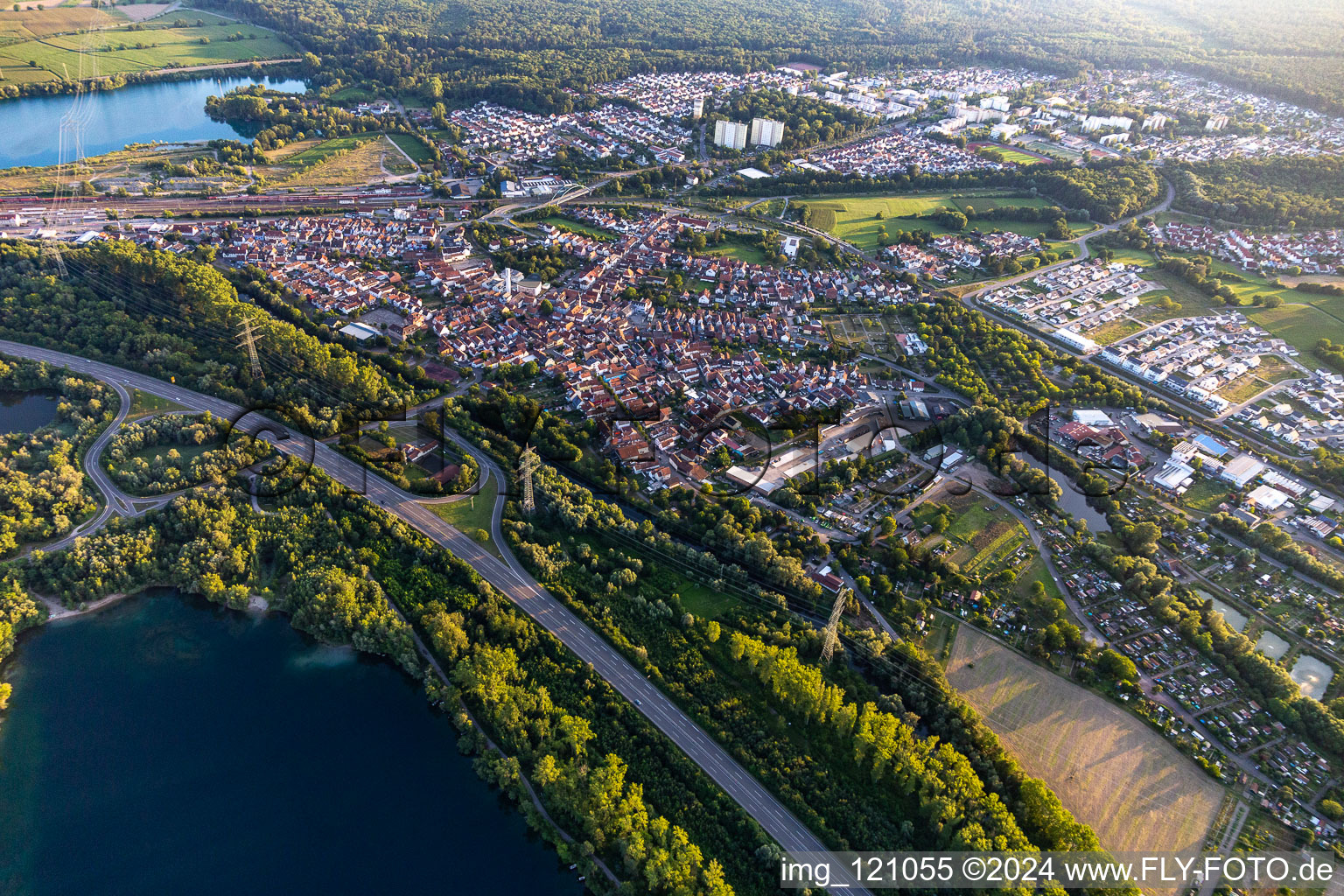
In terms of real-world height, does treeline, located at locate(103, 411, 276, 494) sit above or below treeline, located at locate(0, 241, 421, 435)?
below

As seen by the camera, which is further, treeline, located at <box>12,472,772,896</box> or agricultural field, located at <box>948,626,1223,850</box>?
agricultural field, located at <box>948,626,1223,850</box>

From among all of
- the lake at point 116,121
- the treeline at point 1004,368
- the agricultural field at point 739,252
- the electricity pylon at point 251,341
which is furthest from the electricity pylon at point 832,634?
the lake at point 116,121

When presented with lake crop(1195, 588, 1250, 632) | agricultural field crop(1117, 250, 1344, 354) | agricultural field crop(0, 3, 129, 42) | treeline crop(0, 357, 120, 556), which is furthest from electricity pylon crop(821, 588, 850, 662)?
agricultural field crop(0, 3, 129, 42)

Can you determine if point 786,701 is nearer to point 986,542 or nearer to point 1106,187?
point 986,542

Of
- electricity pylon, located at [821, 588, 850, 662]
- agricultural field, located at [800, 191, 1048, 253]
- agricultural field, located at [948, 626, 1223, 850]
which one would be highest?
agricultural field, located at [800, 191, 1048, 253]

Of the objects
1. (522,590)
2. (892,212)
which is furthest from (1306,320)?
(522,590)

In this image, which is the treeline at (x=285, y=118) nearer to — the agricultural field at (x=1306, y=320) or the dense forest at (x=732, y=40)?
the dense forest at (x=732, y=40)

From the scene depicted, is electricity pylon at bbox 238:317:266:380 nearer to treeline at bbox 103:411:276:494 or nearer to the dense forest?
treeline at bbox 103:411:276:494

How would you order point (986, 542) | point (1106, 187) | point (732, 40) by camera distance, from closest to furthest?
point (986, 542)
point (1106, 187)
point (732, 40)
